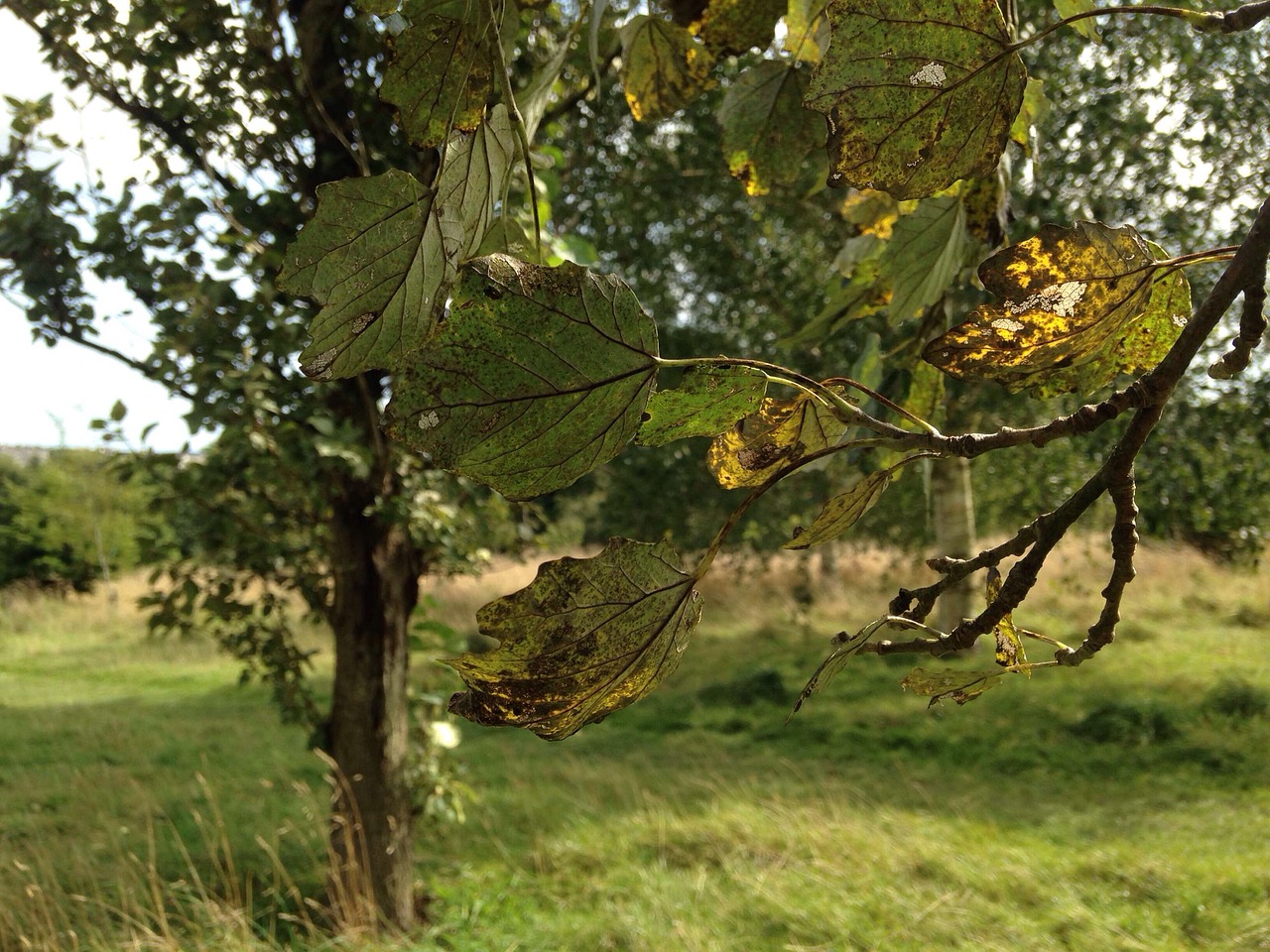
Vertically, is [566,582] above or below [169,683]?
above

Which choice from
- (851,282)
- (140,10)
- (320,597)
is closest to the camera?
(851,282)

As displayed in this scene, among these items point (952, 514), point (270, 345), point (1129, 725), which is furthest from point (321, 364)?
point (952, 514)

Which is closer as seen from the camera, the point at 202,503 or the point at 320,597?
the point at 202,503

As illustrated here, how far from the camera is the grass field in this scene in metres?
3.06

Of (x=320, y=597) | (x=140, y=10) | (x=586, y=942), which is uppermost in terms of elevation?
(x=140, y=10)

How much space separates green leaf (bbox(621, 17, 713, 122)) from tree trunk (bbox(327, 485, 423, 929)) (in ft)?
7.65

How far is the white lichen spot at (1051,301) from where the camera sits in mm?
263

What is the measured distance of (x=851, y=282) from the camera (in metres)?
0.56

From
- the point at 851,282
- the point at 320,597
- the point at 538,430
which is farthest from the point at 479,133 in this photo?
the point at 320,597

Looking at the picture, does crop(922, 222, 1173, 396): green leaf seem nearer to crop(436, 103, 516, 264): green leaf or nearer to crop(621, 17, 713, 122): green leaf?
crop(436, 103, 516, 264): green leaf

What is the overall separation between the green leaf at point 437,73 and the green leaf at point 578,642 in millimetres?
147

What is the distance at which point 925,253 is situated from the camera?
1.52 ft

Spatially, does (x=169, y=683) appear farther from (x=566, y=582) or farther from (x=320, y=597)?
(x=566, y=582)

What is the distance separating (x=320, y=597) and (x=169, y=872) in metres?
1.45
